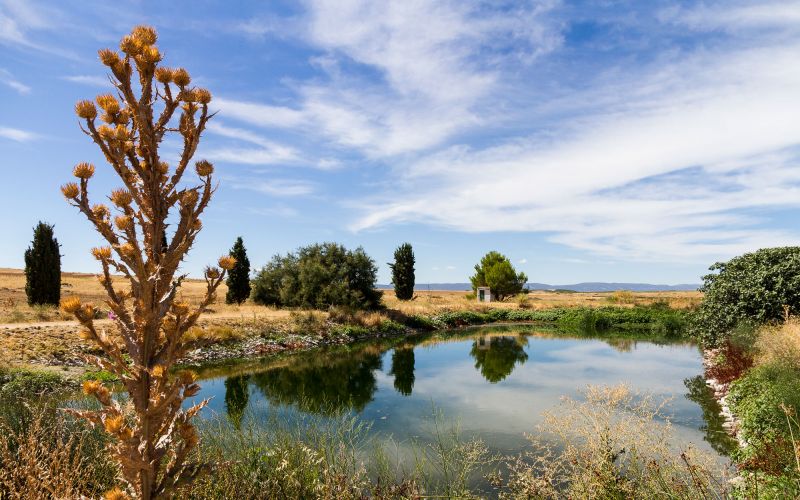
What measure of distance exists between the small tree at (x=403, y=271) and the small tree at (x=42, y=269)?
27.7 meters

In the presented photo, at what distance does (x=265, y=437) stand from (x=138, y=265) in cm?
483

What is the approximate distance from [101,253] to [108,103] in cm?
101

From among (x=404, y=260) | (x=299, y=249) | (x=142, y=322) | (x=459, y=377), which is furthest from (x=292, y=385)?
(x=404, y=260)

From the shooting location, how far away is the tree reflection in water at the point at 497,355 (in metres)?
19.2

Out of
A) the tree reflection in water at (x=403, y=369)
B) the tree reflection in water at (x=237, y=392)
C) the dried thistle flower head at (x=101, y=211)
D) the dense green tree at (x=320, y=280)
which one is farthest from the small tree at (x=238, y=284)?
the dried thistle flower head at (x=101, y=211)

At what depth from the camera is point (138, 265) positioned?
2963 millimetres

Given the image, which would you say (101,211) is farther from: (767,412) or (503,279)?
(503,279)

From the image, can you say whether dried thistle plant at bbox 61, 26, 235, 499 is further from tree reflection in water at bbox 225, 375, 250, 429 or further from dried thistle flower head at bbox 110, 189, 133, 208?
tree reflection in water at bbox 225, 375, 250, 429

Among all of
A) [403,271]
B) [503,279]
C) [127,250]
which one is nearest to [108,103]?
[127,250]

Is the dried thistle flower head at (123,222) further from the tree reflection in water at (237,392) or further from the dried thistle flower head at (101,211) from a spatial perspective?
the tree reflection in water at (237,392)

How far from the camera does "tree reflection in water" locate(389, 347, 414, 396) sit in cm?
1656

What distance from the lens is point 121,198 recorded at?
10.2 feet

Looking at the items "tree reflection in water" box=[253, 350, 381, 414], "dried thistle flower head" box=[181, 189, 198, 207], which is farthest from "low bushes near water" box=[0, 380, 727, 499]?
"tree reflection in water" box=[253, 350, 381, 414]

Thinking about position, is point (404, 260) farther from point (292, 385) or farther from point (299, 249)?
point (292, 385)
